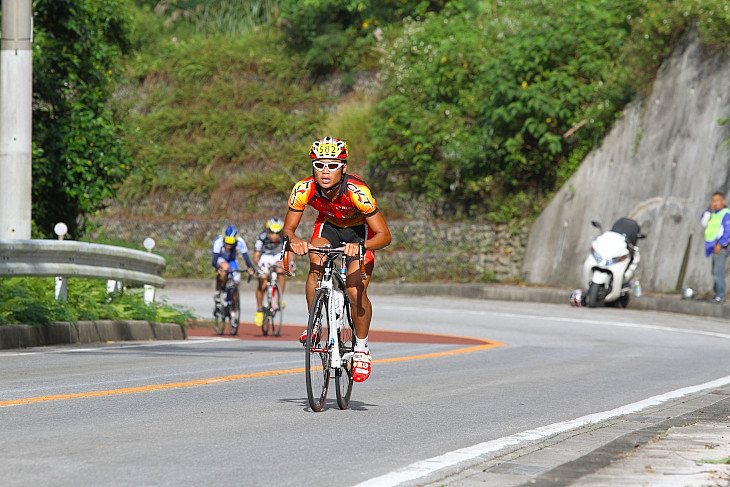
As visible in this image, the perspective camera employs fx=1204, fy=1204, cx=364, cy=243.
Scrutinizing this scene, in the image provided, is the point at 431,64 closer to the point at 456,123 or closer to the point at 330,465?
the point at 456,123

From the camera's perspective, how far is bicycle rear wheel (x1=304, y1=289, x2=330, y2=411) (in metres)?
8.30

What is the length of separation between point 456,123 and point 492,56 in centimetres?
191

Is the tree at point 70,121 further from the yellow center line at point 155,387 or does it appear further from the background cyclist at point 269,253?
the yellow center line at point 155,387

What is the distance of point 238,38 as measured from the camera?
129 ft

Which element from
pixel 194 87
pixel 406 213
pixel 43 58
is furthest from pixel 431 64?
pixel 43 58

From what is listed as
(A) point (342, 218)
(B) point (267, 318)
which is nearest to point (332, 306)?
(A) point (342, 218)

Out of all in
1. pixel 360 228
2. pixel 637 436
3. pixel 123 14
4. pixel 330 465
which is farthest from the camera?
pixel 123 14

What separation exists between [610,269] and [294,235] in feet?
54.0

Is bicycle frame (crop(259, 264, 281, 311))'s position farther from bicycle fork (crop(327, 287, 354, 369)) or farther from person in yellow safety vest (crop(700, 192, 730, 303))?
bicycle fork (crop(327, 287, 354, 369))

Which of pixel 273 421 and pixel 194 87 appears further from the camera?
pixel 194 87

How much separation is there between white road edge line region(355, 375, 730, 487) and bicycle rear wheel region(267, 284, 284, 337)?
9074 millimetres

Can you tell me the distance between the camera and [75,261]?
14.0m

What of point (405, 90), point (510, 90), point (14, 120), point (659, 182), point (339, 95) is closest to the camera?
point (14, 120)

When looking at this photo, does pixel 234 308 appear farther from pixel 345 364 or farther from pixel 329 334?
pixel 329 334
